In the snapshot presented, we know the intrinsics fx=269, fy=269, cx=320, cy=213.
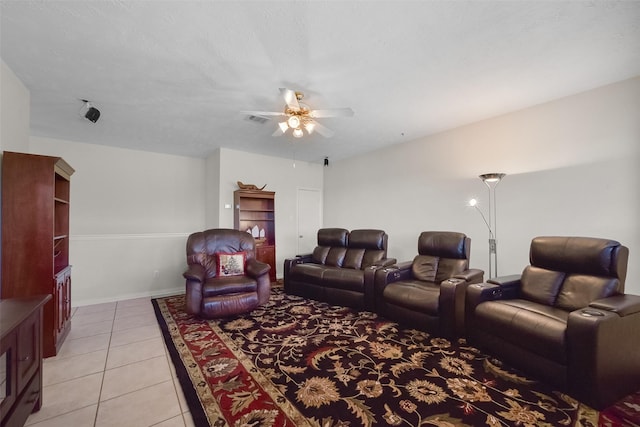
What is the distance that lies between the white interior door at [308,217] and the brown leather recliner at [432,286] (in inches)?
109

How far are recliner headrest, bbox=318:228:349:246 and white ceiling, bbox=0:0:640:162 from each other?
1907mm

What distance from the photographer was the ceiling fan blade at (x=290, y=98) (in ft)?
7.52

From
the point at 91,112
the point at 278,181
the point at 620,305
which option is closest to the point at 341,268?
the point at 278,181

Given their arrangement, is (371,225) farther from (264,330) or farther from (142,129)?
(142,129)

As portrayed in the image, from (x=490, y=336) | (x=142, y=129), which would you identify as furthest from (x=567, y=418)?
(x=142, y=129)

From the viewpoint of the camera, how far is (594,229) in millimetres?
2789

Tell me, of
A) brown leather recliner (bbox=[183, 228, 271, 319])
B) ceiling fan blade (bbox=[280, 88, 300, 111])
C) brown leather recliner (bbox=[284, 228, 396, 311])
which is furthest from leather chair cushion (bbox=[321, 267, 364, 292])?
ceiling fan blade (bbox=[280, 88, 300, 111])

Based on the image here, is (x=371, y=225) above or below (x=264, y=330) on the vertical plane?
above

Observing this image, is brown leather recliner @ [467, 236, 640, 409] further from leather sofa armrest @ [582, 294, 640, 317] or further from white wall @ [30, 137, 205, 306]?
white wall @ [30, 137, 205, 306]

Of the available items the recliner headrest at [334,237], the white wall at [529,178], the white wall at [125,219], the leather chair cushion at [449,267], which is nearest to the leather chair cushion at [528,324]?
the leather chair cushion at [449,267]

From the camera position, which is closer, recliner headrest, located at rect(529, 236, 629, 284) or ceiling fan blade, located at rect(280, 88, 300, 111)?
recliner headrest, located at rect(529, 236, 629, 284)

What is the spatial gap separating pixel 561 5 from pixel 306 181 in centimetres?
477

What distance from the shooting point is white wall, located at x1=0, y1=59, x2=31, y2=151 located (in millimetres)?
2223

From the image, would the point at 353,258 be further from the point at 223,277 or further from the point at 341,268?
the point at 223,277
